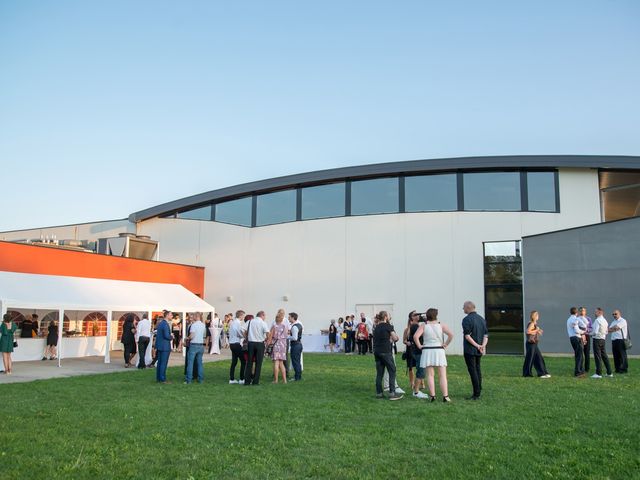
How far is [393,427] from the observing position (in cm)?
709

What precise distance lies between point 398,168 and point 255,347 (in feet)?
45.9

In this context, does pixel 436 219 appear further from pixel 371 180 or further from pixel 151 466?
pixel 151 466

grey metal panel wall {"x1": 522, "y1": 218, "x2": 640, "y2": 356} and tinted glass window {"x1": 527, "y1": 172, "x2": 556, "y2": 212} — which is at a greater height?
tinted glass window {"x1": 527, "y1": 172, "x2": 556, "y2": 212}

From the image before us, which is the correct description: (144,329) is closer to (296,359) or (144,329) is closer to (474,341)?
(296,359)

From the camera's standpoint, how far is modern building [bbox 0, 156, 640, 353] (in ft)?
72.5

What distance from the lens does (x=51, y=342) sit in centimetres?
1888

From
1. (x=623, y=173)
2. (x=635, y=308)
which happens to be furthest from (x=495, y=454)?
(x=623, y=173)

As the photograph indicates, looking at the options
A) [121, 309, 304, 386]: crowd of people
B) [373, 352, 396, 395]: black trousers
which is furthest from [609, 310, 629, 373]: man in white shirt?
[121, 309, 304, 386]: crowd of people

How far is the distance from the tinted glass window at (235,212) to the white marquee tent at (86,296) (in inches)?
211

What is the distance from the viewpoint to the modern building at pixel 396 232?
72.5 ft

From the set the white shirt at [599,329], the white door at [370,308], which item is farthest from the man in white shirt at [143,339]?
the white shirt at [599,329]

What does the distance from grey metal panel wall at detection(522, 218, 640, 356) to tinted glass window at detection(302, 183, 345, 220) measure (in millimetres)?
8254

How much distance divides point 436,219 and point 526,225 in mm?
3458

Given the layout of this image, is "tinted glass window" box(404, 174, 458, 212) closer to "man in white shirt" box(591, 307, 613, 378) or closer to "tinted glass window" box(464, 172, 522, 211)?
"tinted glass window" box(464, 172, 522, 211)
